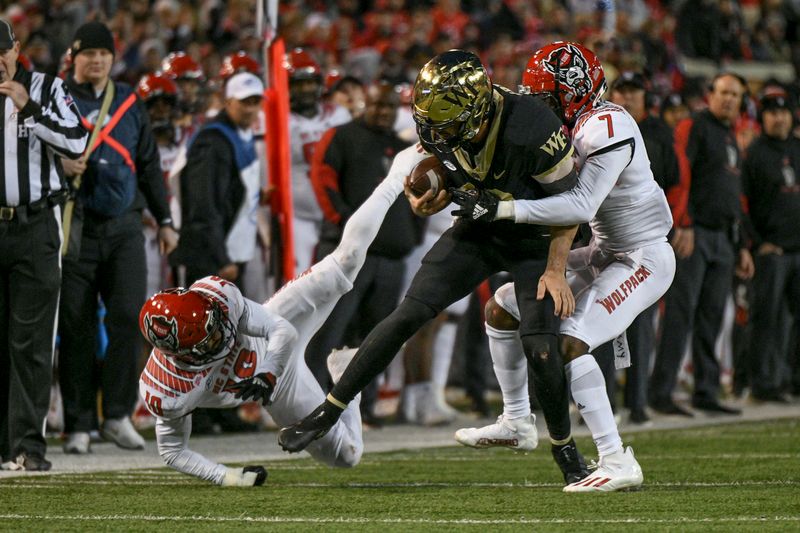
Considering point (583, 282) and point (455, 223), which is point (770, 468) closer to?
point (583, 282)

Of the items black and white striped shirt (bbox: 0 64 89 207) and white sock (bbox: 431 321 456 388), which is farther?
white sock (bbox: 431 321 456 388)

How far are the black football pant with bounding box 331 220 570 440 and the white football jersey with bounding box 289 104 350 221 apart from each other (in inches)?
155

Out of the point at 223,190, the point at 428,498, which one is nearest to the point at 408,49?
the point at 223,190

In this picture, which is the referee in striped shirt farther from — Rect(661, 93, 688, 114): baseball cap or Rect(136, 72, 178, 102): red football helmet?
Rect(661, 93, 688, 114): baseball cap

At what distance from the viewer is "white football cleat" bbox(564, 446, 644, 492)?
6.32 meters

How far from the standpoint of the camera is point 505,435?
22.4ft

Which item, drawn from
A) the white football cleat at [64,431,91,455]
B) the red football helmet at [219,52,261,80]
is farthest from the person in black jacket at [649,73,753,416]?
the white football cleat at [64,431,91,455]

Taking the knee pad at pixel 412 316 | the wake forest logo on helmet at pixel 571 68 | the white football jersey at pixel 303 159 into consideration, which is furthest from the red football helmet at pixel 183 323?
the white football jersey at pixel 303 159

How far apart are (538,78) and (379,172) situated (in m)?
3.49

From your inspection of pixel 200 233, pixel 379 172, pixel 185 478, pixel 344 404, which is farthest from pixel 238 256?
pixel 344 404

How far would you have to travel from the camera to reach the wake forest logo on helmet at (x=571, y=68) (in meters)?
6.61

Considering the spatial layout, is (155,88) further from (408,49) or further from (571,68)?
(408,49)

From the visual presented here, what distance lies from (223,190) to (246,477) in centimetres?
326

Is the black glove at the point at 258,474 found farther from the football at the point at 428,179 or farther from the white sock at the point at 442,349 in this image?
the white sock at the point at 442,349
